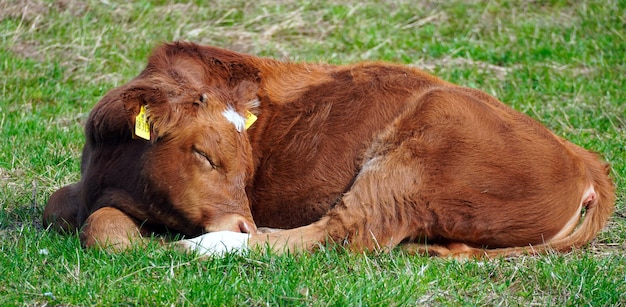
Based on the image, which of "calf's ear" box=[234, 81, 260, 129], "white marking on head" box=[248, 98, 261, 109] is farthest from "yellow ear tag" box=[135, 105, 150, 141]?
"white marking on head" box=[248, 98, 261, 109]

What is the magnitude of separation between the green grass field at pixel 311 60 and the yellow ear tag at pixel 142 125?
2.07ft

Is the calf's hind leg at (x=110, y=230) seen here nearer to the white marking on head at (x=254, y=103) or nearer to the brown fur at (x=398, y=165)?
the brown fur at (x=398, y=165)

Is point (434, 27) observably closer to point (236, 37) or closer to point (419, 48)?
point (419, 48)

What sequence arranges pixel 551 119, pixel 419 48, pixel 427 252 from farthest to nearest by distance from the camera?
pixel 419 48 → pixel 551 119 → pixel 427 252

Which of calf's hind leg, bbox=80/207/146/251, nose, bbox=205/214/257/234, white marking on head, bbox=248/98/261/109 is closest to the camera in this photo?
calf's hind leg, bbox=80/207/146/251

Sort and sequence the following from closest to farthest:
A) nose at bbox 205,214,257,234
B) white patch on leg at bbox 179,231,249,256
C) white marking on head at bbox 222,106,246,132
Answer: white patch on leg at bbox 179,231,249,256 < nose at bbox 205,214,257,234 < white marking on head at bbox 222,106,246,132

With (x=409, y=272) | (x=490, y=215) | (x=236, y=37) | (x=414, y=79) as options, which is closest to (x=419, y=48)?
(x=236, y=37)

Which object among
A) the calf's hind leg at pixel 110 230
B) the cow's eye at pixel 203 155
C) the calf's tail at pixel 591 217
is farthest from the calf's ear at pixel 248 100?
the calf's tail at pixel 591 217

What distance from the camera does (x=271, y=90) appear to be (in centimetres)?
554

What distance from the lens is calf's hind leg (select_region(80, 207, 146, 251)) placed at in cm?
470

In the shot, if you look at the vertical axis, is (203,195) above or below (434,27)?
above

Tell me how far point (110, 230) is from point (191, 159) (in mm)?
579

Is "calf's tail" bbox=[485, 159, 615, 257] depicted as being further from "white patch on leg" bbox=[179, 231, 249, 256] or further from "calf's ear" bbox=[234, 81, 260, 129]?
"calf's ear" bbox=[234, 81, 260, 129]

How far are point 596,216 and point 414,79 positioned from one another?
1.36 metres
